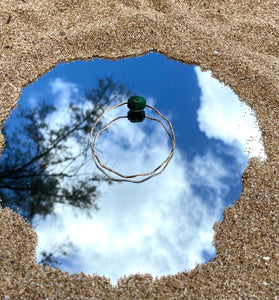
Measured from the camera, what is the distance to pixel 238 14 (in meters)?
4.60

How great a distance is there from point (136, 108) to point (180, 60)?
0.98 meters

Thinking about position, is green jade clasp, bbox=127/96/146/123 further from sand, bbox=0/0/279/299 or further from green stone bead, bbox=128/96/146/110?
sand, bbox=0/0/279/299

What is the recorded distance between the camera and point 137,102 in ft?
10.5

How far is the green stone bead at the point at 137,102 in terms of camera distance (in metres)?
3.20

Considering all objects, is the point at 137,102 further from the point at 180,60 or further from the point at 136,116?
the point at 180,60

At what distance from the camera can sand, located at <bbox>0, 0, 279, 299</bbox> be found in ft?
7.94

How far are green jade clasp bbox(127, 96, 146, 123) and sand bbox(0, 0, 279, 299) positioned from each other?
851 mm

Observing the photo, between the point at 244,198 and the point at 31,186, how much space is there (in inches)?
54.7

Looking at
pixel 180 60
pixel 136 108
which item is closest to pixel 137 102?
pixel 136 108

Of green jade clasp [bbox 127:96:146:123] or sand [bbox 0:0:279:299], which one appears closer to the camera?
sand [bbox 0:0:279:299]

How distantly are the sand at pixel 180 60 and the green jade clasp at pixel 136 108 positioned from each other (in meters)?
0.85

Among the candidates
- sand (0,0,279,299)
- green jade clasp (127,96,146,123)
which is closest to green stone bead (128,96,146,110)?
green jade clasp (127,96,146,123)

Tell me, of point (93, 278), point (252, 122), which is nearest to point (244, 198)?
point (252, 122)

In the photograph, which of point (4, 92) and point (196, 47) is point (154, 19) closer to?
point (196, 47)
